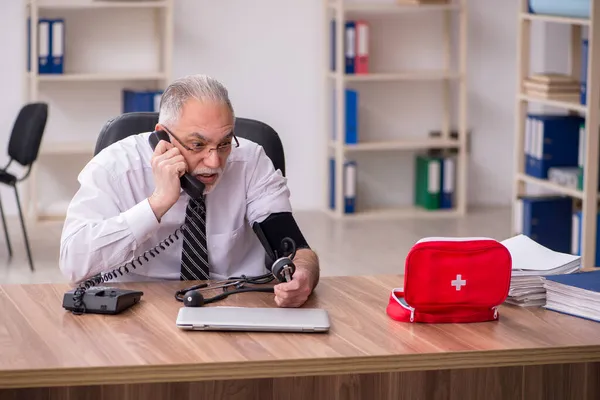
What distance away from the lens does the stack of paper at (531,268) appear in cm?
233

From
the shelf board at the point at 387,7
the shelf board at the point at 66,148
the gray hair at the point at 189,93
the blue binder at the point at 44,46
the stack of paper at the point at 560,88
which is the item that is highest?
the shelf board at the point at 387,7

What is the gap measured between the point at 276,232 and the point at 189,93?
0.43 metres

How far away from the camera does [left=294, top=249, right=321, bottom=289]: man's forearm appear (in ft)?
8.04

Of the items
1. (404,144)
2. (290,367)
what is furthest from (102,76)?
(290,367)

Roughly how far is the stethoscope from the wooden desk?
0.16 ft

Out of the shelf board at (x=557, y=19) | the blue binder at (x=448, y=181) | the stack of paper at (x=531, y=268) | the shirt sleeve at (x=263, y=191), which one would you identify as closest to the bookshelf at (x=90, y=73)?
the blue binder at (x=448, y=181)

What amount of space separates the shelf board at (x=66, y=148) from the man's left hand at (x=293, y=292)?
424 cm

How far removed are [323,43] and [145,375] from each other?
532 cm

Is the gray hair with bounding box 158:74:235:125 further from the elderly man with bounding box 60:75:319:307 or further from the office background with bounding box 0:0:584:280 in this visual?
the office background with bounding box 0:0:584:280

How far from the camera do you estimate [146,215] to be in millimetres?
2473

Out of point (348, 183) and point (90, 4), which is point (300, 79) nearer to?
point (348, 183)

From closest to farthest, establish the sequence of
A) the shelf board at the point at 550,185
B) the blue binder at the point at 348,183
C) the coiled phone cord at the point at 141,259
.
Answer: the coiled phone cord at the point at 141,259
the shelf board at the point at 550,185
the blue binder at the point at 348,183

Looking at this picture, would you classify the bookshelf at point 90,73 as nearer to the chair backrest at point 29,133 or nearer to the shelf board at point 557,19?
the chair backrest at point 29,133

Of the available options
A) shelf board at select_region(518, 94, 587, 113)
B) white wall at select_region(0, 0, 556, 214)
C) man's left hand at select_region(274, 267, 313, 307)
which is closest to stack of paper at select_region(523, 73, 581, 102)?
shelf board at select_region(518, 94, 587, 113)
